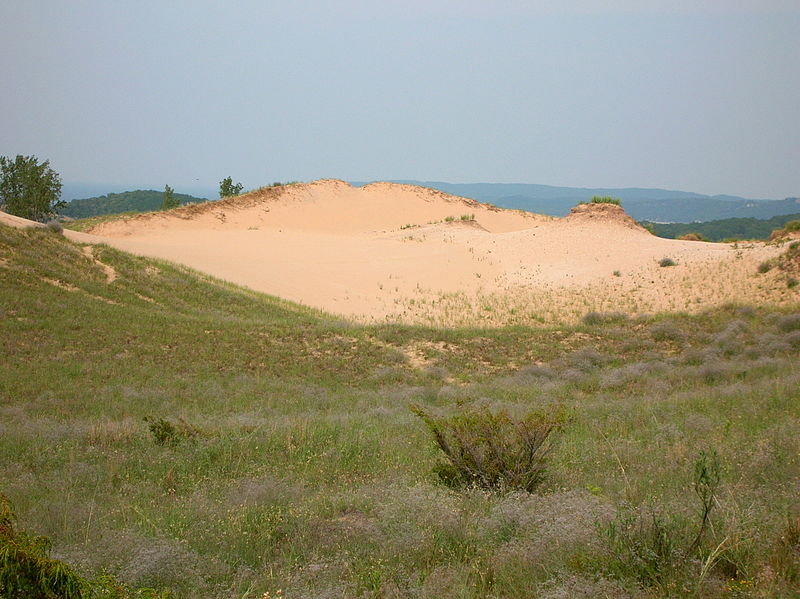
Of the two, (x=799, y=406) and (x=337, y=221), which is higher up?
(x=337, y=221)

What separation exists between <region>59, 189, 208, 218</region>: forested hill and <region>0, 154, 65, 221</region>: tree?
49.8 m

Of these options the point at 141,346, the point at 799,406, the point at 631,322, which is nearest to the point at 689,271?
the point at 631,322

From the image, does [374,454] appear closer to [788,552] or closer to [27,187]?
[788,552]

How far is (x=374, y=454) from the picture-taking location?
23.6ft

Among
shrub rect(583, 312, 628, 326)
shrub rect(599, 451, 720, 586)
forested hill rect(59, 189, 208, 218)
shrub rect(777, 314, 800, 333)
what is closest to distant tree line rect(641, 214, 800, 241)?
shrub rect(583, 312, 628, 326)

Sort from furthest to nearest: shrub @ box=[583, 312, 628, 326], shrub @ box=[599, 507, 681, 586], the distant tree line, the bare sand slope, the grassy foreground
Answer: the distant tree line, the bare sand slope, shrub @ box=[583, 312, 628, 326], the grassy foreground, shrub @ box=[599, 507, 681, 586]

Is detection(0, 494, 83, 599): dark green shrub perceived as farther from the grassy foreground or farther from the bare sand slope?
the bare sand slope

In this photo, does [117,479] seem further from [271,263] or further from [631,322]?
[271,263]

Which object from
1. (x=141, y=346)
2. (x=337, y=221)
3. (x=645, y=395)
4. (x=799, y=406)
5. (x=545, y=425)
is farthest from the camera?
(x=337, y=221)

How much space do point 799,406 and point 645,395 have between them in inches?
106

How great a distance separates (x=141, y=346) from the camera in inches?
530

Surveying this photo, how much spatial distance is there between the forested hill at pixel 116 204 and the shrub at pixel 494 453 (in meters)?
95.5

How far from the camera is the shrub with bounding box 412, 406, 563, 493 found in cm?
584

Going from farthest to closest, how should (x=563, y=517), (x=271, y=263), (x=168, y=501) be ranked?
(x=271, y=263) < (x=168, y=501) < (x=563, y=517)
